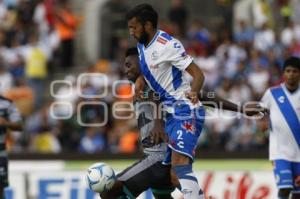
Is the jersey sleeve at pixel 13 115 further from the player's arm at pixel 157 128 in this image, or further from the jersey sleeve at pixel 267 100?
the jersey sleeve at pixel 267 100

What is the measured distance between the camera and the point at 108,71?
866 inches

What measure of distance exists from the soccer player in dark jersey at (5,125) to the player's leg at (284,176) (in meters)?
3.58

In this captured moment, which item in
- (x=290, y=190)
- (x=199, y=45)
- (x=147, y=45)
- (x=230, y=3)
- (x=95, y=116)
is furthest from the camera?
(x=230, y=3)

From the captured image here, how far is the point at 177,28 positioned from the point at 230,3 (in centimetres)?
179

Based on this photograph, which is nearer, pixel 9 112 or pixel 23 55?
pixel 9 112

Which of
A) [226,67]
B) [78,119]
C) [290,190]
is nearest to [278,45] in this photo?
[226,67]

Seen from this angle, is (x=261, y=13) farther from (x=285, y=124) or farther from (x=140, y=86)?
(x=140, y=86)

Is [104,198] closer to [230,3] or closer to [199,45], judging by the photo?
[199,45]

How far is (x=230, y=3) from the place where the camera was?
24281 mm

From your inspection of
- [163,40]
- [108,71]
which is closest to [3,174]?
[163,40]

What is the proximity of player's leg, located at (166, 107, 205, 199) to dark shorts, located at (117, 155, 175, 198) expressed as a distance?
1.43 feet

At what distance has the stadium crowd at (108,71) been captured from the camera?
20047mm

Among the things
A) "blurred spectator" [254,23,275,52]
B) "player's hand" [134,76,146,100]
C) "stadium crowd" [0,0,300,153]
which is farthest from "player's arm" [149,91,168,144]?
"blurred spectator" [254,23,275,52]

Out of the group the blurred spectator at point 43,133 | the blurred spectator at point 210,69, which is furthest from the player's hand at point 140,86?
the blurred spectator at point 210,69
